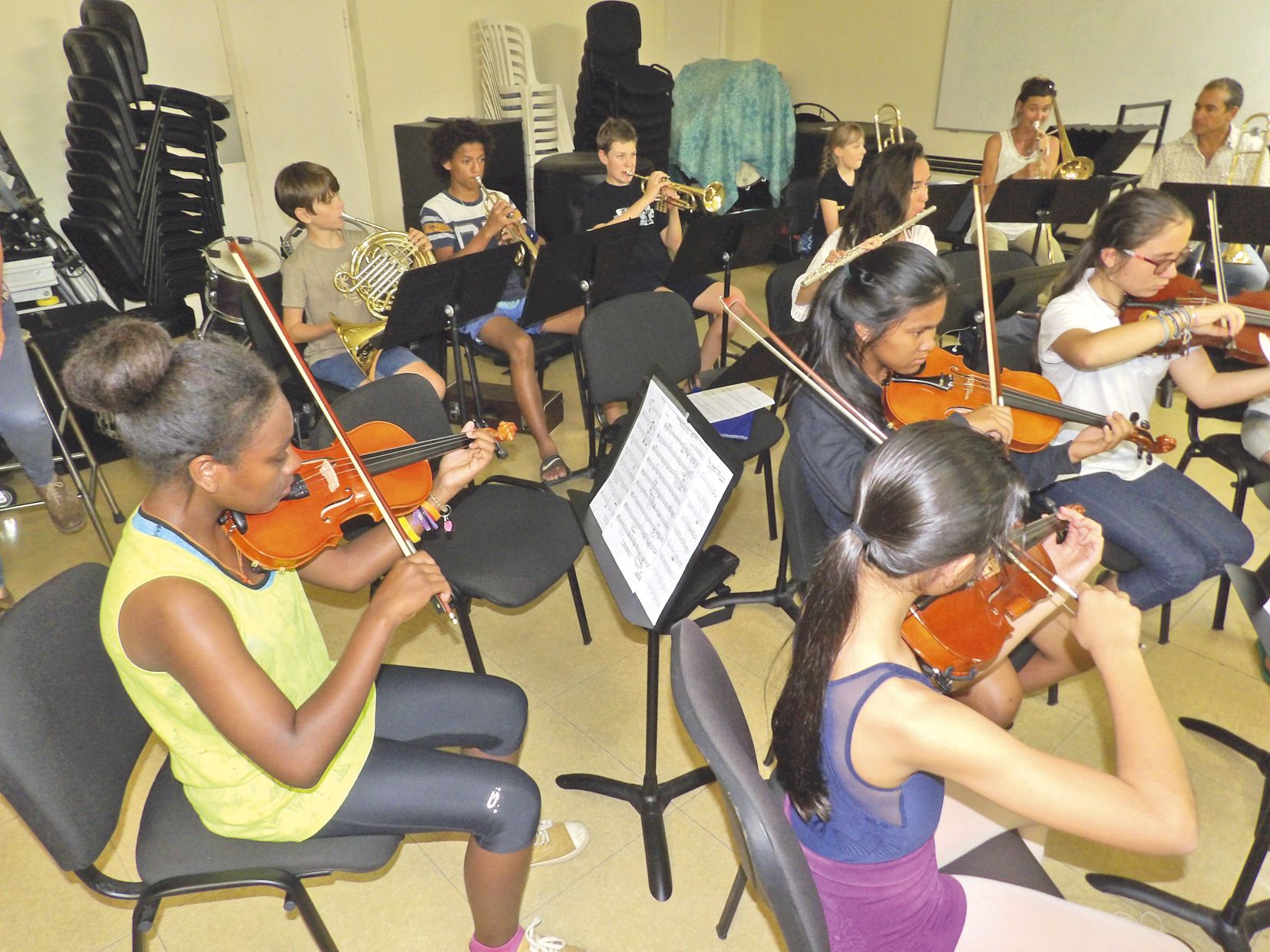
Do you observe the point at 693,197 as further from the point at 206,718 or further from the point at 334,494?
the point at 206,718

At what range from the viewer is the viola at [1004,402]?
2143 mm

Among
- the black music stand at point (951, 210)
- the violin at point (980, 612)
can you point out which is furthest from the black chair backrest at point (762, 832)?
the black music stand at point (951, 210)

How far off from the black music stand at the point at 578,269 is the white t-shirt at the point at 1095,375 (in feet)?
5.58

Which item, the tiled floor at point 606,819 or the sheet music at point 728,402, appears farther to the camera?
the sheet music at point 728,402

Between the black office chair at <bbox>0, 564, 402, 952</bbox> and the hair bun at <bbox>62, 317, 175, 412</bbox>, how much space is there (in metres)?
0.37

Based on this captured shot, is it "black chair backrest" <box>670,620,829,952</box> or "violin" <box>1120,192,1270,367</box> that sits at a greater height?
"violin" <box>1120,192,1270,367</box>

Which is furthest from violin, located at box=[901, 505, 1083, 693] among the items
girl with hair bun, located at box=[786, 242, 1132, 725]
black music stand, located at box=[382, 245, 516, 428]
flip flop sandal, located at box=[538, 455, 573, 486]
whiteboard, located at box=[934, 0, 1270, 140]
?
whiteboard, located at box=[934, 0, 1270, 140]

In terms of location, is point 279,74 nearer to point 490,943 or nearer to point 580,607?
point 580,607

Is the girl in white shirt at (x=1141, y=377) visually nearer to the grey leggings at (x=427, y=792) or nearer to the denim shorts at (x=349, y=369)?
the grey leggings at (x=427, y=792)

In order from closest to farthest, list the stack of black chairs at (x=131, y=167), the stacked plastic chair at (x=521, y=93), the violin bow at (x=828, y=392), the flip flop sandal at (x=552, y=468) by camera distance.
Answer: the violin bow at (x=828, y=392)
the flip flop sandal at (x=552, y=468)
the stack of black chairs at (x=131, y=167)
the stacked plastic chair at (x=521, y=93)

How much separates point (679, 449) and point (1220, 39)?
23.4ft

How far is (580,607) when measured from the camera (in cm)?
266

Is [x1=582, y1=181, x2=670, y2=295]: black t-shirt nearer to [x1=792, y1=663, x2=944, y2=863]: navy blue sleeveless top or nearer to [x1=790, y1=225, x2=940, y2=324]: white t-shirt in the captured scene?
[x1=790, y1=225, x2=940, y2=324]: white t-shirt

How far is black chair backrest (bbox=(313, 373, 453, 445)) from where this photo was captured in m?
2.24
